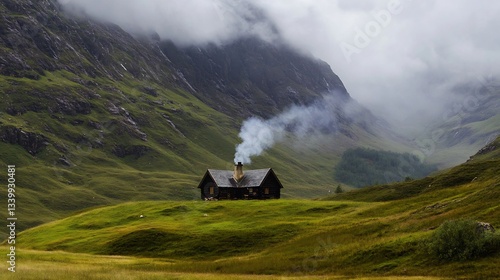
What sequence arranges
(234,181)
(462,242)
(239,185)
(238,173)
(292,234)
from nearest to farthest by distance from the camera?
(462,242) < (292,234) < (239,185) < (234,181) < (238,173)

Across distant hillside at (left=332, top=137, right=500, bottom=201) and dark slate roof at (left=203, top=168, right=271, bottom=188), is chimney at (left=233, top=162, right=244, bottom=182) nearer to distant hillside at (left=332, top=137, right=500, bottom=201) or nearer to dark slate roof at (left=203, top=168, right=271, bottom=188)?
dark slate roof at (left=203, top=168, right=271, bottom=188)

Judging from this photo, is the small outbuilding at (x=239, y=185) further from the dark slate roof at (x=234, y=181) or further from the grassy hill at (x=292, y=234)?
the grassy hill at (x=292, y=234)

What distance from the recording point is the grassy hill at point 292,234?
4956cm

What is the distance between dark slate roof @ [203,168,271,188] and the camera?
13138cm

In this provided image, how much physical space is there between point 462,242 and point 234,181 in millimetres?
91375

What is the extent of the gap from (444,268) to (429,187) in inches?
2985

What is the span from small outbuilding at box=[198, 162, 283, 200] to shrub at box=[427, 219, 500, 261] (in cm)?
8535

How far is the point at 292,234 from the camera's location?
2963 inches

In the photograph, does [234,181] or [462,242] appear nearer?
[462,242]

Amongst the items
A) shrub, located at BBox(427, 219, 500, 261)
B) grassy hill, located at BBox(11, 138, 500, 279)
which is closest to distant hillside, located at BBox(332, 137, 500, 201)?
grassy hill, located at BBox(11, 138, 500, 279)

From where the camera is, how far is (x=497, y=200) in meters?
59.2

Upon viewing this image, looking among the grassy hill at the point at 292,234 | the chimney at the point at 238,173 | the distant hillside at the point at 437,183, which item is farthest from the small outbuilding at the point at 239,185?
the distant hillside at the point at 437,183

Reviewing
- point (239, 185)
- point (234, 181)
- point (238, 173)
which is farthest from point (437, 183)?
point (234, 181)

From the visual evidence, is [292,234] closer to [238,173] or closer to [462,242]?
[462,242]
